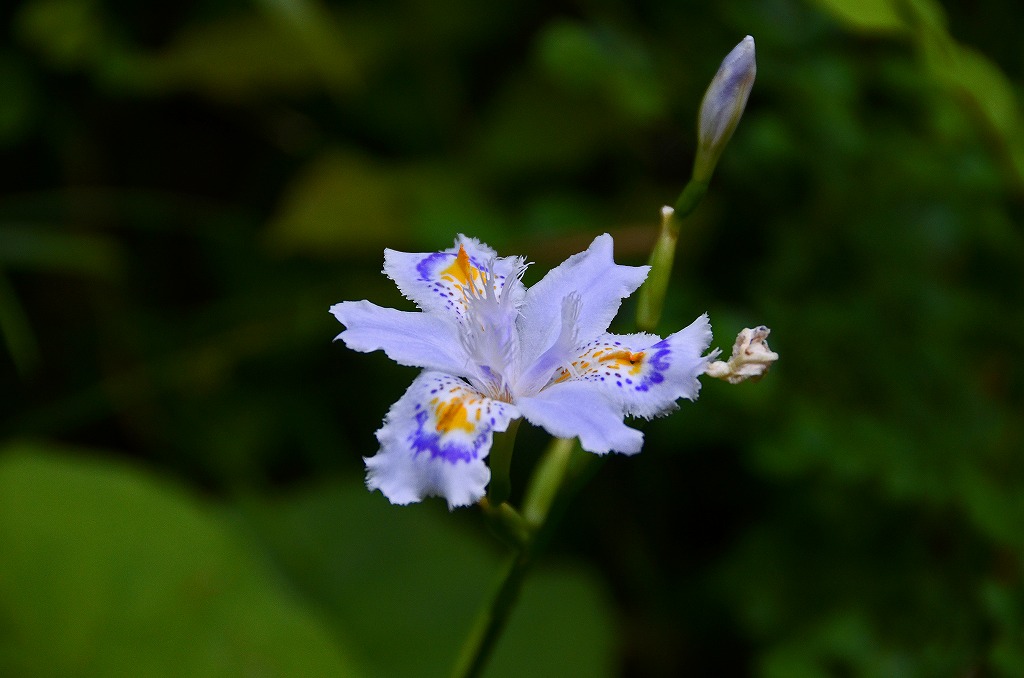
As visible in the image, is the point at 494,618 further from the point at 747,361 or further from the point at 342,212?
the point at 342,212

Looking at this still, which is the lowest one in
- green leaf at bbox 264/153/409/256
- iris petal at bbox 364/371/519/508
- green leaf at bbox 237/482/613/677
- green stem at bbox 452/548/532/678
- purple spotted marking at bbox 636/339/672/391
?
green leaf at bbox 237/482/613/677

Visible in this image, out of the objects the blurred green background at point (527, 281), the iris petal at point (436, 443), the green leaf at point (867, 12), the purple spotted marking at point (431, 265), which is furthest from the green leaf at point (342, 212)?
the iris petal at point (436, 443)

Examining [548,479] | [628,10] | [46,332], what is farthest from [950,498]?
[46,332]

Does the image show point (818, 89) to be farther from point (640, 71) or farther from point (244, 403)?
point (244, 403)

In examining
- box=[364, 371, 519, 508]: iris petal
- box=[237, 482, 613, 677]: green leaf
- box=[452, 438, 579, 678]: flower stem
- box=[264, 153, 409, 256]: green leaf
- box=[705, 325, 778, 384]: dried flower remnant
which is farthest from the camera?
box=[264, 153, 409, 256]: green leaf

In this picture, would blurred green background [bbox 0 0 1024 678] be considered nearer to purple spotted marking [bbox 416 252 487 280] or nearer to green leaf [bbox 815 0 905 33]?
green leaf [bbox 815 0 905 33]

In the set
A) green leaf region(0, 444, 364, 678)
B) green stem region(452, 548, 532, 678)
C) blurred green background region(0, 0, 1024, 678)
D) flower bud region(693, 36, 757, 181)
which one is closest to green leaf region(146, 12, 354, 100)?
blurred green background region(0, 0, 1024, 678)
